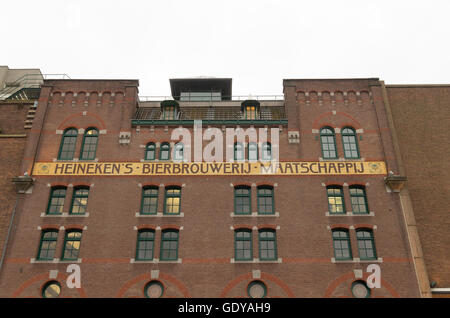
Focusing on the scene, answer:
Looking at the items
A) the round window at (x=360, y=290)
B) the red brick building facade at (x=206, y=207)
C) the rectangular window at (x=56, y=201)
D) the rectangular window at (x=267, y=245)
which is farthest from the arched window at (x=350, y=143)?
the rectangular window at (x=56, y=201)

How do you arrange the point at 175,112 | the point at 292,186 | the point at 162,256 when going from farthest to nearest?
Result: 1. the point at 175,112
2. the point at 292,186
3. the point at 162,256

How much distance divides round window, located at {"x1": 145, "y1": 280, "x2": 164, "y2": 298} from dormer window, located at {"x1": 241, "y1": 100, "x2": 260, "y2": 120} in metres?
13.5

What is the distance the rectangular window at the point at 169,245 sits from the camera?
22953mm

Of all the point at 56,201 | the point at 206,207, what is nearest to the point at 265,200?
the point at 206,207

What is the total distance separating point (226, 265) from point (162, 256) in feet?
13.0

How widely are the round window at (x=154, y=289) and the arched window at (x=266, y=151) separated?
1073cm

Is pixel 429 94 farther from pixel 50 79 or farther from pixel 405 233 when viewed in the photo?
pixel 50 79

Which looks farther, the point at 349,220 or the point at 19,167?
the point at 19,167

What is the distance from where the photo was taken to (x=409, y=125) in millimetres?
28109

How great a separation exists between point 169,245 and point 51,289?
7191mm

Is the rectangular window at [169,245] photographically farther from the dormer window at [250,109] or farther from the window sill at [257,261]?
Result: the dormer window at [250,109]

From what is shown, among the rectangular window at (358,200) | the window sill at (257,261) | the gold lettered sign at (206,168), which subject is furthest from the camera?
the gold lettered sign at (206,168)

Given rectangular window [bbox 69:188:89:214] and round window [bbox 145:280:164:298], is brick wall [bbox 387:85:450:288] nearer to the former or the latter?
round window [bbox 145:280:164:298]

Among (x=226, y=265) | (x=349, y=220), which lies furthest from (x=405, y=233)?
(x=226, y=265)
